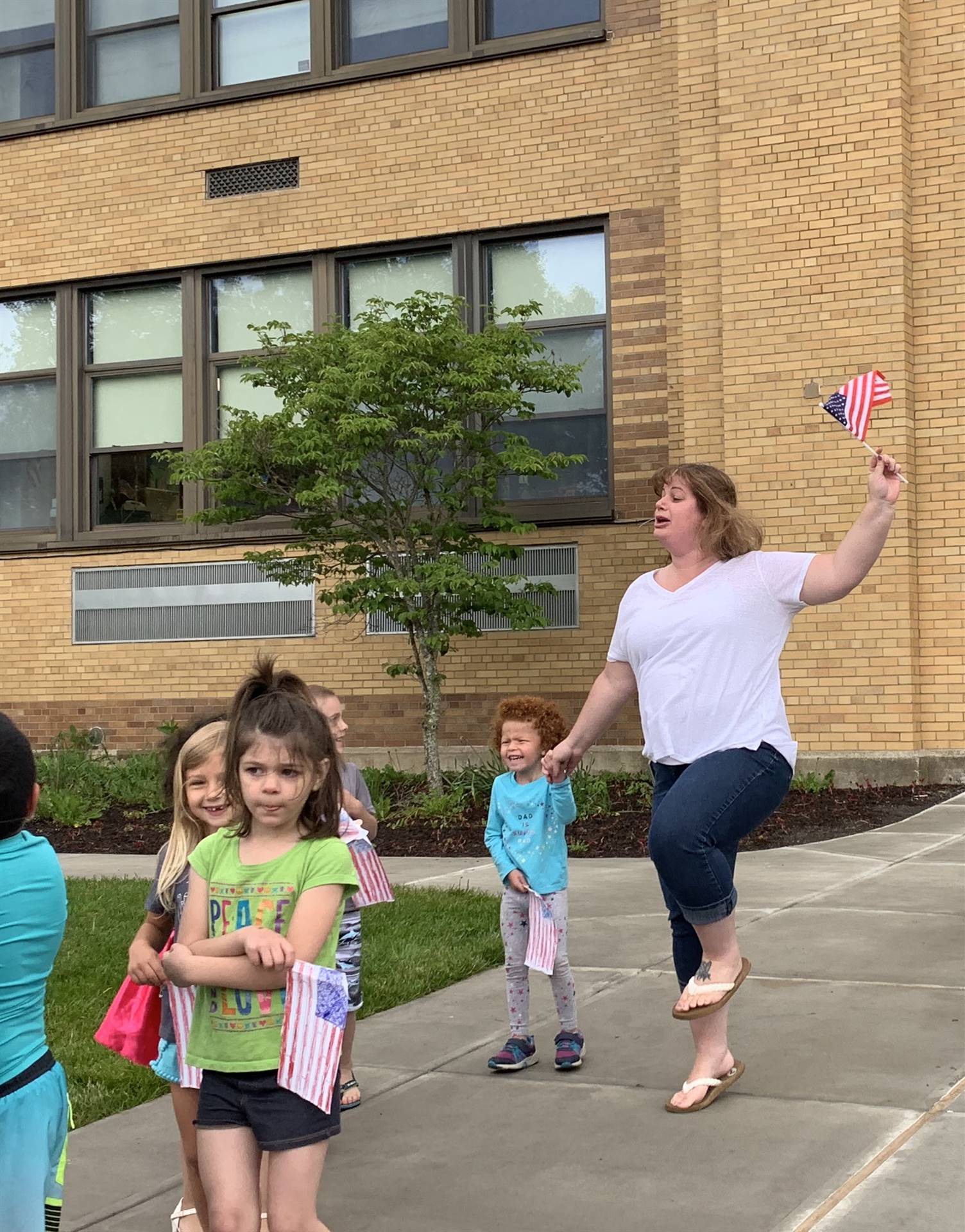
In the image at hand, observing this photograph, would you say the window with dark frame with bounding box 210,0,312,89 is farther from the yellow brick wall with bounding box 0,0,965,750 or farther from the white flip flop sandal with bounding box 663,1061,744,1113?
the white flip flop sandal with bounding box 663,1061,744,1113

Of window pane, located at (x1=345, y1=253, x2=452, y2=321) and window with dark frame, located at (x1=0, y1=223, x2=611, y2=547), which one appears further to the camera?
window pane, located at (x1=345, y1=253, x2=452, y2=321)

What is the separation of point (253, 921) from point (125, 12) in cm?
1459

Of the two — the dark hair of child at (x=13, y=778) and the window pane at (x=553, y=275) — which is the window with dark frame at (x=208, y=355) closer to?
the window pane at (x=553, y=275)

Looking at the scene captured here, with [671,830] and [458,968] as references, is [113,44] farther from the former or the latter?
[671,830]

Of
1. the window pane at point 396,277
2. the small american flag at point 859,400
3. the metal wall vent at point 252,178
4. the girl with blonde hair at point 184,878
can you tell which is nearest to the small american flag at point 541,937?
the girl with blonde hair at point 184,878

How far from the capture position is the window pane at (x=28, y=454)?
51.9ft

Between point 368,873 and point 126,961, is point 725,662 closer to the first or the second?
point 368,873

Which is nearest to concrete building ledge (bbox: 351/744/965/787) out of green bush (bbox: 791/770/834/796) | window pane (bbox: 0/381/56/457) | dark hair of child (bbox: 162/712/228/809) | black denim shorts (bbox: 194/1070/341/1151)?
green bush (bbox: 791/770/834/796)

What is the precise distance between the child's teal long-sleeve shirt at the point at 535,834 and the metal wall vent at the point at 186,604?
9.24 m

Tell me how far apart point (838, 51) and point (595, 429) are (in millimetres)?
3707

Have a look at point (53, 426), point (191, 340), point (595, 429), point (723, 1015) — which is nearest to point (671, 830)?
point (723, 1015)

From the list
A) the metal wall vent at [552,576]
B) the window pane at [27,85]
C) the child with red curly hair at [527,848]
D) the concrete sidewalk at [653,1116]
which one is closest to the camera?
the concrete sidewalk at [653,1116]

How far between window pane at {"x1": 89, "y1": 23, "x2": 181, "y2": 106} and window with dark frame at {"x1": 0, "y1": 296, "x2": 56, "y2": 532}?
2232mm

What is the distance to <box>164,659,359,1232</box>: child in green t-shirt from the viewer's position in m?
3.02
